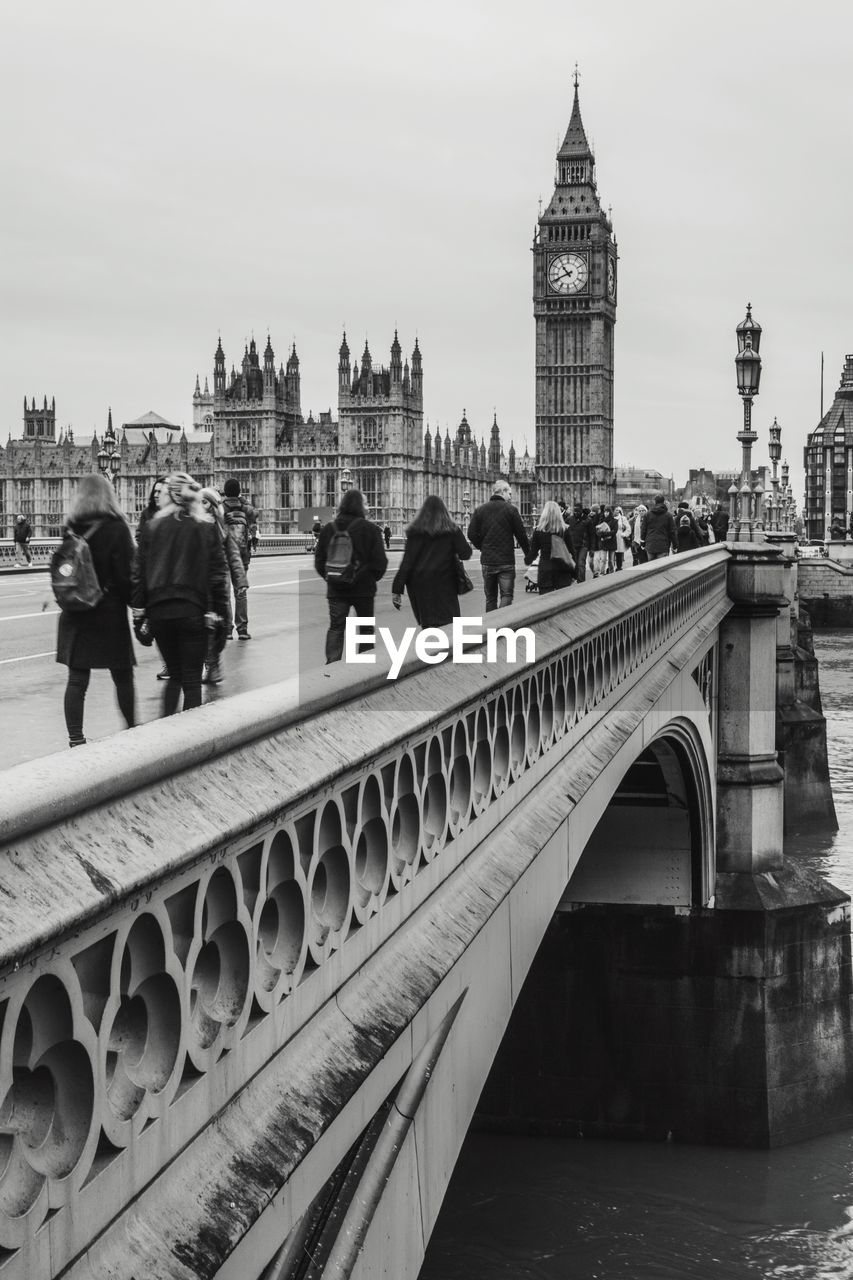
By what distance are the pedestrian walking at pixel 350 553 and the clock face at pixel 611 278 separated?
13601 centimetres

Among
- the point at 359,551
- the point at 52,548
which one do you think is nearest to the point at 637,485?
the point at 52,548

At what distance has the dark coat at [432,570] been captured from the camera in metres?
10.6

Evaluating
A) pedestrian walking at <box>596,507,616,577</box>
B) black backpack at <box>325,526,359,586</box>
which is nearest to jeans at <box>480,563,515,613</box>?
black backpack at <box>325,526,359,586</box>

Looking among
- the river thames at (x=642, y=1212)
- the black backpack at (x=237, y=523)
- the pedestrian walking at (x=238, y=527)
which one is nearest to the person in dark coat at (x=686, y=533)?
the pedestrian walking at (x=238, y=527)

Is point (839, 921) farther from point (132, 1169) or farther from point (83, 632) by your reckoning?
point (132, 1169)

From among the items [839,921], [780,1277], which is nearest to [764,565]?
[839,921]

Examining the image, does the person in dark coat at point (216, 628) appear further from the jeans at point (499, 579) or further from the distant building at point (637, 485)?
the distant building at point (637, 485)

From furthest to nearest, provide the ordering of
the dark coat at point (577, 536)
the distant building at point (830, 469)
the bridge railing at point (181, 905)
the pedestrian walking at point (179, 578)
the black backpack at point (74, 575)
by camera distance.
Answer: the distant building at point (830, 469)
the dark coat at point (577, 536)
the pedestrian walking at point (179, 578)
the black backpack at point (74, 575)
the bridge railing at point (181, 905)

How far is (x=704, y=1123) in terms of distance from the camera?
1675cm

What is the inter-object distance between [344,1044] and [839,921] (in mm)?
15624

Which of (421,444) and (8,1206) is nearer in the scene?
(8,1206)

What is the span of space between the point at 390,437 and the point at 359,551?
338 ft

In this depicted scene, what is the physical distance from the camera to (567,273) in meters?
142

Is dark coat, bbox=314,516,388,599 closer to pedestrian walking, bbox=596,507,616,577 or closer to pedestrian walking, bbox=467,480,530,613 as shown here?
pedestrian walking, bbox=467,480,530,613
